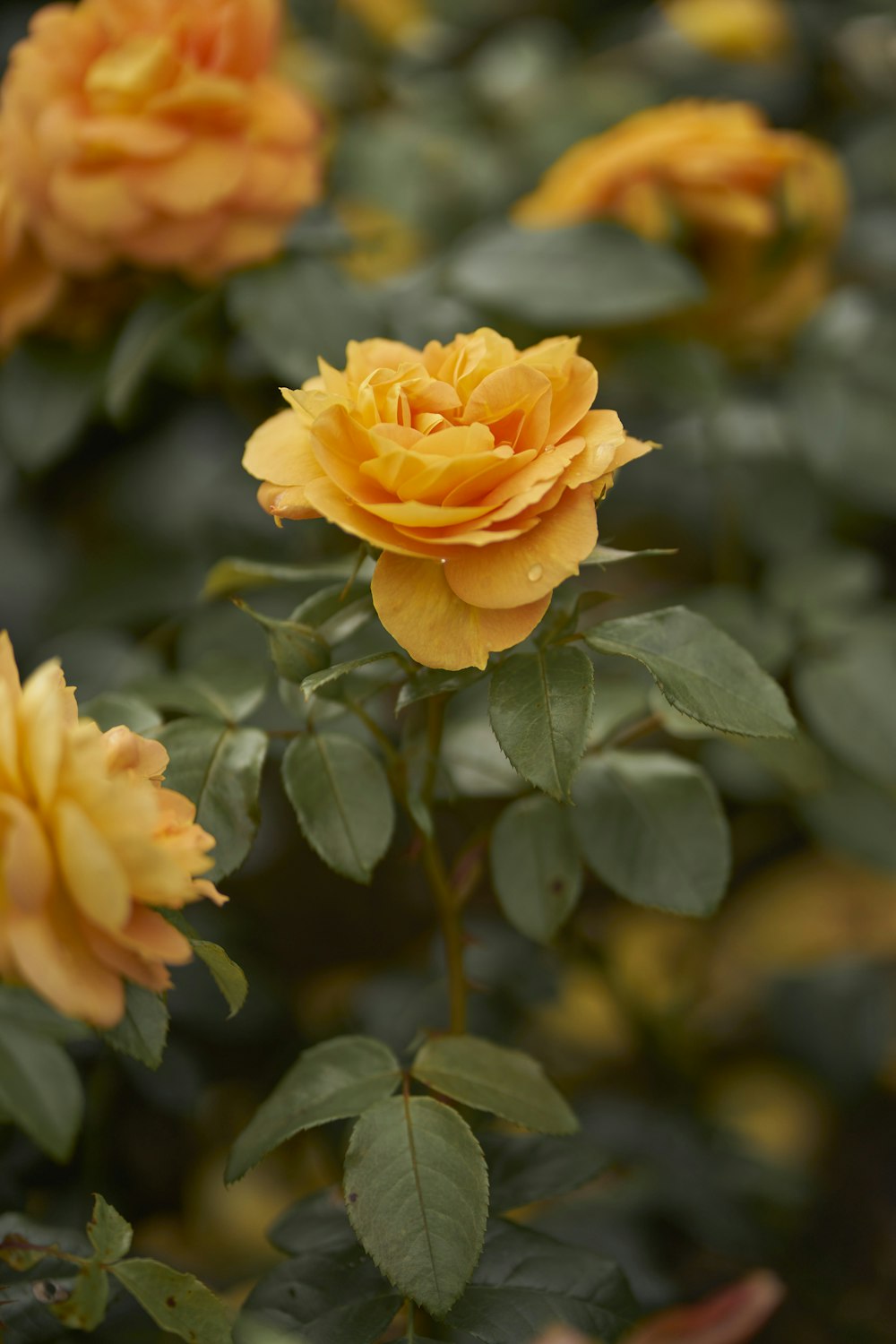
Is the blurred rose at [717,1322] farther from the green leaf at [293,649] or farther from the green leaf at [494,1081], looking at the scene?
the green leaf at [293,649]

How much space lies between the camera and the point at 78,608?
82 cm

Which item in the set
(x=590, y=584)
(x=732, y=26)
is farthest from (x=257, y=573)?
(x=732, y=26)

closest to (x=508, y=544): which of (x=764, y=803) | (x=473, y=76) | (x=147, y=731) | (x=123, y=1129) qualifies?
(x=147, y=731)

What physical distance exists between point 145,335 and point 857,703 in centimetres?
51

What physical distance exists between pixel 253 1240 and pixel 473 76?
1072mm

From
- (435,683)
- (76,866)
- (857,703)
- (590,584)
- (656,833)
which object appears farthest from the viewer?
(590,584)

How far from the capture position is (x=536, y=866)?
1.74ft

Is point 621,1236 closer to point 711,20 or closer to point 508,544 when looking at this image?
point 508,544

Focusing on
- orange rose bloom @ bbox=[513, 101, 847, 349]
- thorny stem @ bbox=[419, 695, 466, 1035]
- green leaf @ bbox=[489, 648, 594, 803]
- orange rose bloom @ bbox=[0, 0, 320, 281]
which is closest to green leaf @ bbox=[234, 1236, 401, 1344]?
thorny stem @ bbox=[419, 695, 466, 1035]

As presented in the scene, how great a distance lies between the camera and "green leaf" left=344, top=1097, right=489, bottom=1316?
396 millimetres

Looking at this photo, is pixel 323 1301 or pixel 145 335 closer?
pixel 323 1301

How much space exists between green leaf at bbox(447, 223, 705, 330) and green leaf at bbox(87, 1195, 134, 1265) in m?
0.56

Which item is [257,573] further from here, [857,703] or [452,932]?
[857,703]

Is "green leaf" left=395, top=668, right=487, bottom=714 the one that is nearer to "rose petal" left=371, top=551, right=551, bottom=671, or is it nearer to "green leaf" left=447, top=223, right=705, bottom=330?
"rose petal" left=371, top=551, right=551, bottom=671
